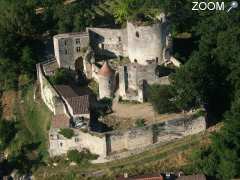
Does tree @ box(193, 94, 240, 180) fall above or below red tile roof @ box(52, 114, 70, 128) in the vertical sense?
below

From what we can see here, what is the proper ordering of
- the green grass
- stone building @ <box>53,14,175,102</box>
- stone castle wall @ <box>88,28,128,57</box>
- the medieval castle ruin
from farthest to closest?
1. stone castle wall @ <box>88,28,128,57</box>
2. the green grass
3. stone building @ <box>53,14,175,102</box>
4. the medieval castle ruin

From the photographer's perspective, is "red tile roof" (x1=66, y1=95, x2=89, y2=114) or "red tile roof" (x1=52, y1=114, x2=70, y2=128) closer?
"red tile roof" (x1=52, y1=114, x2=70, y2=128)

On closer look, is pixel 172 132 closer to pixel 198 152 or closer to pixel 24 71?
pixel 198 152

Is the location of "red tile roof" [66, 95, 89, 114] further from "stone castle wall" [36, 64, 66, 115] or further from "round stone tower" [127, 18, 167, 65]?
"round stone tower" [127, 18, 167, 65]

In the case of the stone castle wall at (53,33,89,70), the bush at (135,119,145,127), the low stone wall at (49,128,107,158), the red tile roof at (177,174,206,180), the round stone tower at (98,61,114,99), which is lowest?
the red tile roof at (177,174,206,180)

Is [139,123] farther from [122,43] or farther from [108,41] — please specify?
[108,41]

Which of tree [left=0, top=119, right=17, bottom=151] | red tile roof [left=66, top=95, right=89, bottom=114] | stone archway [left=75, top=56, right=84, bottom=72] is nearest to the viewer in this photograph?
red tile roof [left=66, top=95, right=89, bottom=114]

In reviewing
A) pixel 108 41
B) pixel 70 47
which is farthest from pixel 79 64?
pixel 108 41

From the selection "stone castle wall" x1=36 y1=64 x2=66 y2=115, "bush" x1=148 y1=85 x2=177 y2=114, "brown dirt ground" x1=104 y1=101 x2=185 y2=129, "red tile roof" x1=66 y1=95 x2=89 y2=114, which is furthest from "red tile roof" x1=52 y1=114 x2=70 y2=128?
"bush" x1=148 y1=85 x2=177 y2=114
